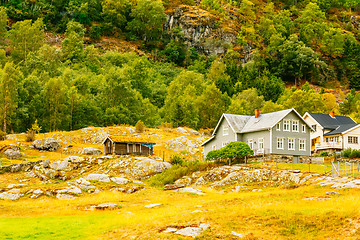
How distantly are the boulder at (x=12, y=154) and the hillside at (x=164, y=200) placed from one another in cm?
123

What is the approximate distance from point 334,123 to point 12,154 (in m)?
60.4

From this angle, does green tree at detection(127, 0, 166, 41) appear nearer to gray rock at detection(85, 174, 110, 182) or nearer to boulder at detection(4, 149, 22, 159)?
boulder at detection(4, 149, 22, 159)

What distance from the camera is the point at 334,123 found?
8375 cm

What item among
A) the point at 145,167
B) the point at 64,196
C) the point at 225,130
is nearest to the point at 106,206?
the point at 64,196

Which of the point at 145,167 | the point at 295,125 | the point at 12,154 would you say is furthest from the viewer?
the point at 295,125

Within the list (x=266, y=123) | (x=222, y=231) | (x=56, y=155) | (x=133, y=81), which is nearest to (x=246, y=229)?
(x=222, y=231)

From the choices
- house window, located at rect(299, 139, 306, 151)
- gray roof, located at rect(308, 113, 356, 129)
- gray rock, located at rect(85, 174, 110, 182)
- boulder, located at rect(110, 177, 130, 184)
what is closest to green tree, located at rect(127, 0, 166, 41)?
gray roof, located at rect(308, 113, 356, 129)

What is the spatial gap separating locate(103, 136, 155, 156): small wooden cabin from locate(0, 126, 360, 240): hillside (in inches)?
149

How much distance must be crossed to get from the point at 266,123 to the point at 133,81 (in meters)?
64.1

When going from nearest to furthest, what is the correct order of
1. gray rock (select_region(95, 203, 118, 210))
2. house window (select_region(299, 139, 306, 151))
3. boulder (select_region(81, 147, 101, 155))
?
1. gray rock (select_region(95, 203, 118, 210))
2. house window (select_region(299, 139, 306, 151))
3. boulder (select_region(81, 147, 101, 155))

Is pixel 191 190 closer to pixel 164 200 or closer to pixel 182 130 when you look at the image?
pixel 164 200

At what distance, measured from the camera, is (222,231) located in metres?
26.7

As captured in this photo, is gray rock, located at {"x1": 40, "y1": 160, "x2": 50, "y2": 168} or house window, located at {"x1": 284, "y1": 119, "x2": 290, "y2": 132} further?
house window, located at {"x1": 284, "y1": 119, "x2": 290, "y2": 132}

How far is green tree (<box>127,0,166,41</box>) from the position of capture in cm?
18900
